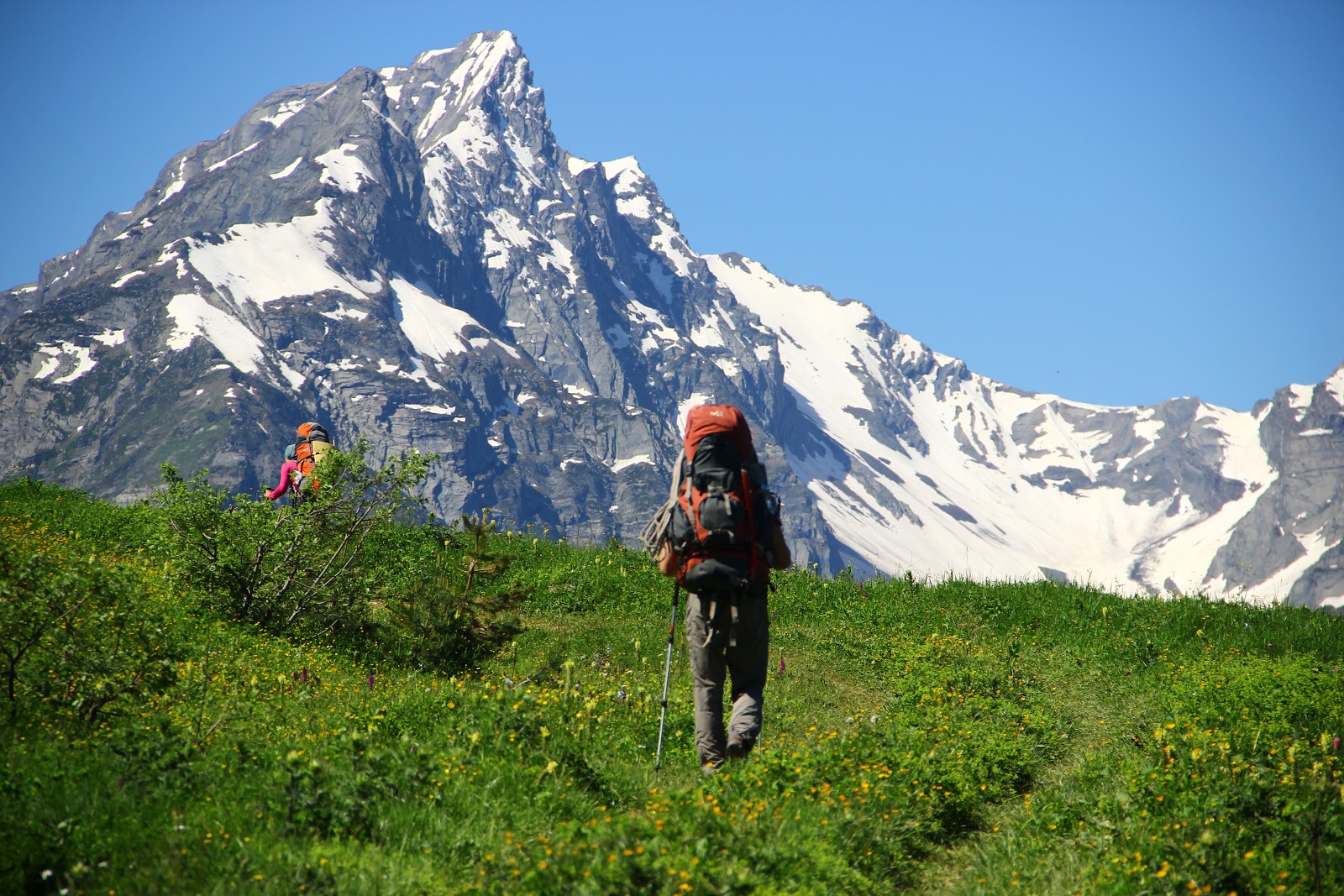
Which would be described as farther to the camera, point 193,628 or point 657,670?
point 657,670

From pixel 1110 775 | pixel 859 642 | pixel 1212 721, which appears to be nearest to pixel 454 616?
pixel 859 642

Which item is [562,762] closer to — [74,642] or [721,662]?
[721,662]

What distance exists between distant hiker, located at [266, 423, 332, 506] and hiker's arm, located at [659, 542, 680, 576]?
5950 mm

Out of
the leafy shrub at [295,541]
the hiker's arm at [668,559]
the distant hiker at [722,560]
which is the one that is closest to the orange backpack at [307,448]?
the leafy shrub at [295,541]

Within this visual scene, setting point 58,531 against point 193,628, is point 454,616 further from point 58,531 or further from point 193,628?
point 58,531

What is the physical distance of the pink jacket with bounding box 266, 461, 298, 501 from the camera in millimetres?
13241

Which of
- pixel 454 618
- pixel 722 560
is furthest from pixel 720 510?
pixel 454 618

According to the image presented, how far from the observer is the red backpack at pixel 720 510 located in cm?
814

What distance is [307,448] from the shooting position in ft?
48.6

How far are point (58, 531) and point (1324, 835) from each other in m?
15.2

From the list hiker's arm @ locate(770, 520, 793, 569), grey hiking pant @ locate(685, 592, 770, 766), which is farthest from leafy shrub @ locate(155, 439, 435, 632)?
hiker's arm @ locate(770, 520, 793, 569)

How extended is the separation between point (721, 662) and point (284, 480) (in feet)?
26.7

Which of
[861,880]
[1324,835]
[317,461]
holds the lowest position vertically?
[861,880]

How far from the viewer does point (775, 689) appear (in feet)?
39.1
